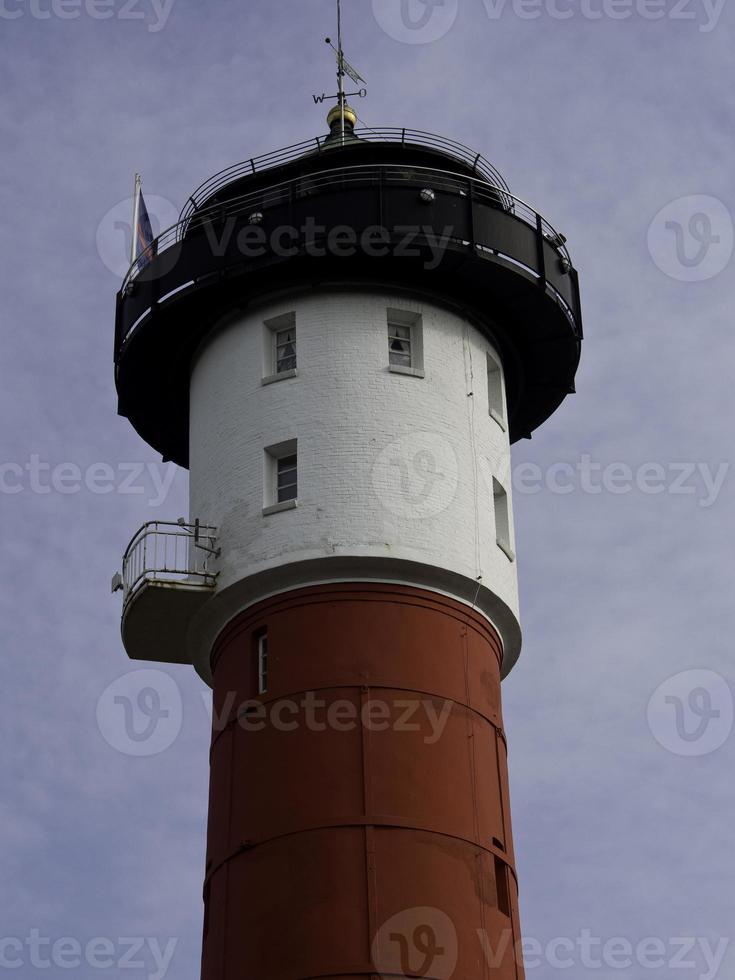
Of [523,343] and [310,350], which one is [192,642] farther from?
[523,343]

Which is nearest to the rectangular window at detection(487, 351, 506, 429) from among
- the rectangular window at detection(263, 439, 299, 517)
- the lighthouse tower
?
the lighthouse tower

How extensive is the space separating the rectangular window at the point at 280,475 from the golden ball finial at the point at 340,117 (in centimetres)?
1230

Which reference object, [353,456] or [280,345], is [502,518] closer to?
[353,456]

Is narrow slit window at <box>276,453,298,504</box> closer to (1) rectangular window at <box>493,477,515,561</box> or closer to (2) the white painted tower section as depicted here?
(2) the white painted tower section

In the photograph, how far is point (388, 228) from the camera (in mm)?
43281

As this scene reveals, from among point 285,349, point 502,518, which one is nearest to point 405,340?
point 285,349

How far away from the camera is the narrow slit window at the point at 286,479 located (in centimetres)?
4169

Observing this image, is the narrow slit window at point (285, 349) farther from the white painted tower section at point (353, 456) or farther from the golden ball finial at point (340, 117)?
the golden ball finial at point (340, 117)

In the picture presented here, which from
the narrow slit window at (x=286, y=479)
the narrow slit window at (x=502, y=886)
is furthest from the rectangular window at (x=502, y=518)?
the narrow slit window at (x=502, y=886)

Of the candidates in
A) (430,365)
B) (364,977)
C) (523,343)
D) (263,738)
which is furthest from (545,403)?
(364,977)

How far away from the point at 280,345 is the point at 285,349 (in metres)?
0.25

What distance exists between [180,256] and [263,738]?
12575 mm

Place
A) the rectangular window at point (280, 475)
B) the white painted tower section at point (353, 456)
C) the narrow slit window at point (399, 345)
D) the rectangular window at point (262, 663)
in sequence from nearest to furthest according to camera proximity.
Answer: the rectangular window at point (262, 663) < the white painted tower section at point (353, 456) < the rectangular window at point (280, 475) < the narrow slit window at point (399, 345)

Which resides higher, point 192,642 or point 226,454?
point 226,454
